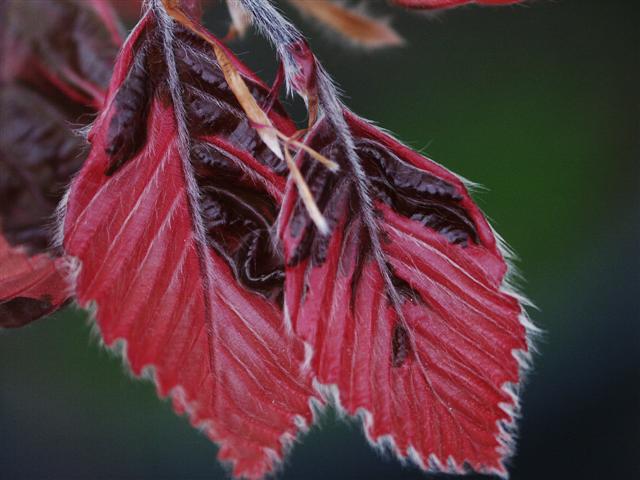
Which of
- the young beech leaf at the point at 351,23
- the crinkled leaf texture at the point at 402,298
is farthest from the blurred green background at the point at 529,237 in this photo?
the crinkled leaf texture at the point at 402,298

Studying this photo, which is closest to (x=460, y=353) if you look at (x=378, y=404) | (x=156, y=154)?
(x=378, y=404)

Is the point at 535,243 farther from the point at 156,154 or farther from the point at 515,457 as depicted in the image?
the point at 156,154

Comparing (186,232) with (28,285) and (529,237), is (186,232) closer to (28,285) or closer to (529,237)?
(28,285)

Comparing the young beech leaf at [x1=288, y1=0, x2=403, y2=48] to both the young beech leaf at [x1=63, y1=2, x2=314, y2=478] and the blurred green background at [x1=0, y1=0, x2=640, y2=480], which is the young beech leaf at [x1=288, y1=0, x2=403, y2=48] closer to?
the blurred green background at [x1=0, y1=0, x2=640, y2=480]

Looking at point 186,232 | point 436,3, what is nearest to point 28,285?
point 186,232

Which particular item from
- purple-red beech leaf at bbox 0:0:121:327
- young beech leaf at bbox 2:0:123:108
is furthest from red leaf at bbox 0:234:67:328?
young beech leaf at bbox 2:0:123:108

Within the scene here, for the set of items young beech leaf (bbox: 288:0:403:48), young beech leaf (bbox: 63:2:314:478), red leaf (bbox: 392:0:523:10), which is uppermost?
young beech leaf (bbox: 288:0:403:48)
